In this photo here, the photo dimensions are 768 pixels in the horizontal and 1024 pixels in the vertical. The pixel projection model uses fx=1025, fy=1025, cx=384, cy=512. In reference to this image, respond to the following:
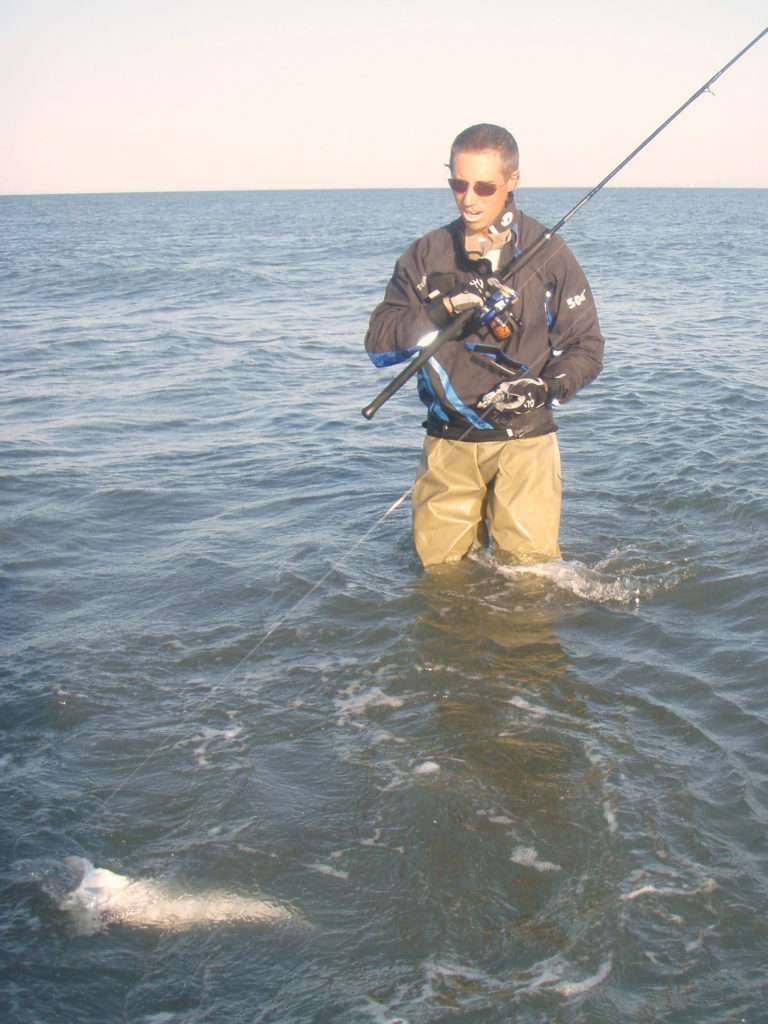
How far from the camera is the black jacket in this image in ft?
17.2

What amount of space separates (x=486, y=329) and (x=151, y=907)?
10.6 ft

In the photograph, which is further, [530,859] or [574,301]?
[574,301]

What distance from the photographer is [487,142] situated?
16.5 feet

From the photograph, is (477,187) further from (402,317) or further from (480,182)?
(402,317)

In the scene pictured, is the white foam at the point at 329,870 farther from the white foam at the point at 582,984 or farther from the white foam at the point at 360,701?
the white foam at the point at 360,701

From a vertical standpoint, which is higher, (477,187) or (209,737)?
(477,187)

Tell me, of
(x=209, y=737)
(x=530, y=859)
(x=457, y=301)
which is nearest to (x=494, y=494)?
(x=457, y=301)

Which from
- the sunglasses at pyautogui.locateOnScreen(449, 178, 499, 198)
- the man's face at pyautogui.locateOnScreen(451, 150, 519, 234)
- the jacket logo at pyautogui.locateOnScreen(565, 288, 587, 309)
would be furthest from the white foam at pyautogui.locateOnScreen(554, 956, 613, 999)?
the sunglasses at pyautogui.locateOnScreen(449, 178, 499, 198)

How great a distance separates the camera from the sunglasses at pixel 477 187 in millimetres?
5051

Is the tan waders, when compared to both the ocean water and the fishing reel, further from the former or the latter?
the fishing reel

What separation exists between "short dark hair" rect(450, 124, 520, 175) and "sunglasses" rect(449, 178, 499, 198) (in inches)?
3.9

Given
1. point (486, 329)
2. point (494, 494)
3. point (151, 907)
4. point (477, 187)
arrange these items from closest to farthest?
point (151, 907), point (477, 187), point (486, 329), point (494, 494)

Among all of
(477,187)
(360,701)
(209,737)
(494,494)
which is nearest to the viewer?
(209,737)

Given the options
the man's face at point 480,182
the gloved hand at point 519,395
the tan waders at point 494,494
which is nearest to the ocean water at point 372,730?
the tan waders at point 494,494
